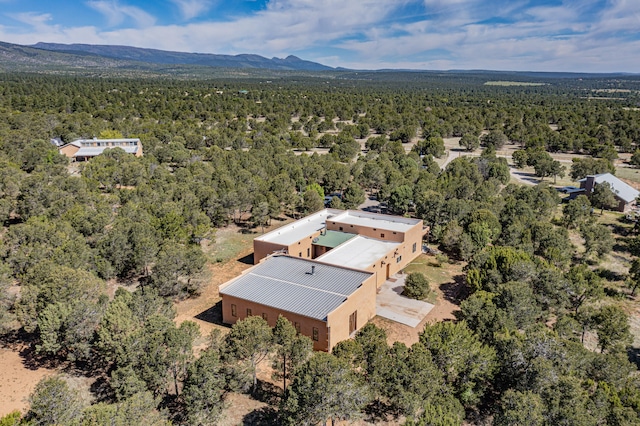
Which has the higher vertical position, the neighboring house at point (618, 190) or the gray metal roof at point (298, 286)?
the gray metal roof at point (298, 286)

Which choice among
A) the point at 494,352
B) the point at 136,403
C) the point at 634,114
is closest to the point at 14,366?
the point at 136,403

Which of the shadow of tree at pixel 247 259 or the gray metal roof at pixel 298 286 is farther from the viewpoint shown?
the shadow of tree at pixel 247 259

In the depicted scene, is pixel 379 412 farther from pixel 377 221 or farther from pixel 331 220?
pixel 377 221

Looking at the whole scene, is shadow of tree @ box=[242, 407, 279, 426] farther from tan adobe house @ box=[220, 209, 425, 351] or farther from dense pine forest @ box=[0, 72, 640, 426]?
tan adobe house @ box=[220, 209, 425, 351]

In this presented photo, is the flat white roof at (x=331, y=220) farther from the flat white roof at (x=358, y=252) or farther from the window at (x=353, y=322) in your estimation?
the window at (x=353, y=322)

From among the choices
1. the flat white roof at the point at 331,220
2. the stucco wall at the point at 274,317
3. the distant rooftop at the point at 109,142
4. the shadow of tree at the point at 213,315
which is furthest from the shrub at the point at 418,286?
the distant rooftop at the point at 109,142

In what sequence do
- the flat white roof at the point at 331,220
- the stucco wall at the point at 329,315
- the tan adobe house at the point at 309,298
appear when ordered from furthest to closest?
the flat white roof at the point at 331,220
the tan adobe house at the point at 309,298
the stucco wall at the point at 329,315

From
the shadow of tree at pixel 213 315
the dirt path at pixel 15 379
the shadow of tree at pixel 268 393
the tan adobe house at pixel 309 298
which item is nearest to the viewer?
the dirt path at pixel 15 379
